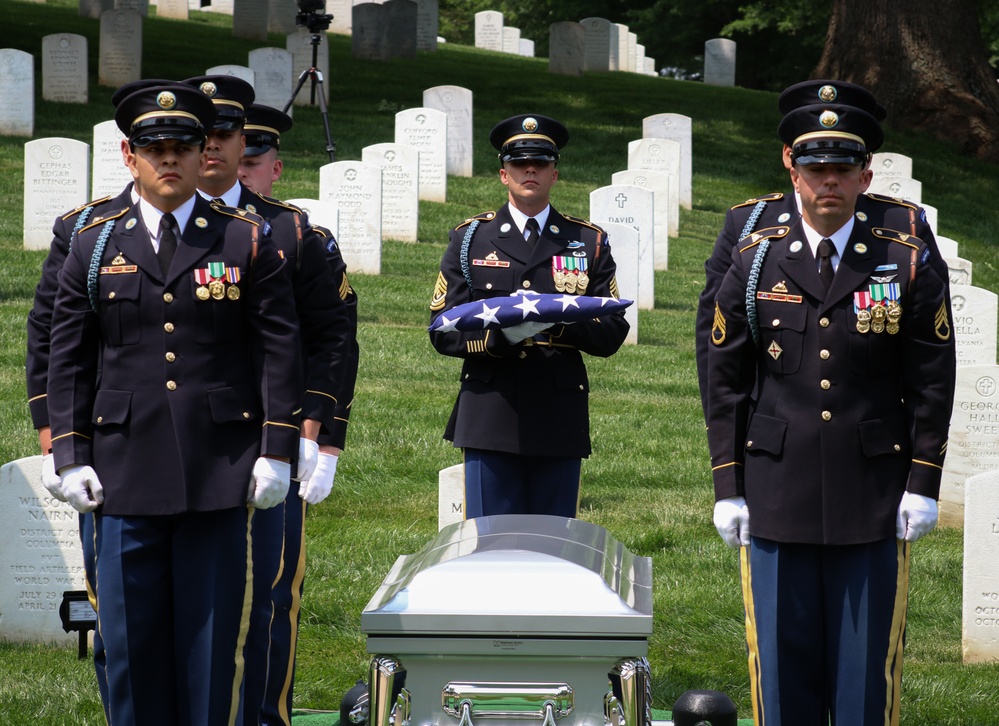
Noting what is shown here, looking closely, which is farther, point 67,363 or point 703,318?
point 703,318

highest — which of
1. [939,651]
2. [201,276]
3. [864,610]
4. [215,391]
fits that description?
[201,276]

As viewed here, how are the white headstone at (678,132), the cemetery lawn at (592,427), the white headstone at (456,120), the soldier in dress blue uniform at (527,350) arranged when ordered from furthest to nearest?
the white headstone at (456,120) < the white headstone at (678,132) < the cemetery lawn at (592,427) < the soldier in dress blue uniform at (527,350)

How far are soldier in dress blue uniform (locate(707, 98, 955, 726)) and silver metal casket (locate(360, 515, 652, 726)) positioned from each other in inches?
28.6

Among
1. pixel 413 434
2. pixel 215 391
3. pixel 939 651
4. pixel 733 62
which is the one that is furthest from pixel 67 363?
pixel 733 62

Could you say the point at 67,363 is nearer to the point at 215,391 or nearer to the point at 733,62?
the point at 215,391

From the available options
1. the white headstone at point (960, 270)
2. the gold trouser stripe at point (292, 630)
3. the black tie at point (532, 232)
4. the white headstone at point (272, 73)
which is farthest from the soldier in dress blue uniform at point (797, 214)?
the white headstone at point (272, 73)

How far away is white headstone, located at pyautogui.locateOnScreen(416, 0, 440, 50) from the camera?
30422mm

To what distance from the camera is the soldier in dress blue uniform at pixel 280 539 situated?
431cm

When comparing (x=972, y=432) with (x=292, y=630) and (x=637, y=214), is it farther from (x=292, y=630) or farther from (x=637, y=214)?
(x=637, y=214)

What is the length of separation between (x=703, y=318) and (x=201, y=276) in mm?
1630

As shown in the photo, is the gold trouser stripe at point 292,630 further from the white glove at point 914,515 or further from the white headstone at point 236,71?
the white headstone at point 236,71

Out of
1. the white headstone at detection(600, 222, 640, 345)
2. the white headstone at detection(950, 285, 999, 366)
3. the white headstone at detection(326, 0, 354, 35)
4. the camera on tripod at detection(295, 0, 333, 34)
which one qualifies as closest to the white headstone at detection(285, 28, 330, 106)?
the camera on tripod at detection(295, 0, 333, 34)

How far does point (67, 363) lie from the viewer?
157 inches

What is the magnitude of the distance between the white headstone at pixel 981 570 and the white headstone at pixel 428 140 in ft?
36.7
